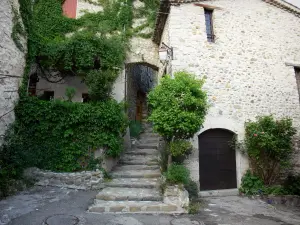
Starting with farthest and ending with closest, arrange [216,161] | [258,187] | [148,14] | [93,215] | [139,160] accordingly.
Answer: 1. [148,14]
2. [139,160]
3. [216,161]
4. [258,187]
5. [93,215]

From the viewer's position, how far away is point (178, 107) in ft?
17.7

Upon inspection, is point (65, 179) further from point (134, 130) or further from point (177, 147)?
point (134, 130)

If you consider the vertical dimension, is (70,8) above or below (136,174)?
above

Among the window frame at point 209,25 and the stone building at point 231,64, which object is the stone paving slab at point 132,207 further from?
the window frame at point 209,25

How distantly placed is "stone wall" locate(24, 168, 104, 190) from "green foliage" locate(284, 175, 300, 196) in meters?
6.33

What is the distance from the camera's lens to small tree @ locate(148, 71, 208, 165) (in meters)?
5.36

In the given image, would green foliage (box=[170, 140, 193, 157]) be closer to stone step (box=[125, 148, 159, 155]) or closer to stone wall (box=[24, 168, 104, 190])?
stone wall (box=[24, 168, 104, 190])

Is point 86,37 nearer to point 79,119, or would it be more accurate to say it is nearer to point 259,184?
point 79,119

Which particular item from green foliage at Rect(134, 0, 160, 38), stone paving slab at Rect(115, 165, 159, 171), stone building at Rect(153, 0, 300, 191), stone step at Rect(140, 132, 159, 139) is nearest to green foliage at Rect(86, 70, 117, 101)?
stone building at Rect(153, 0, 300, 191)

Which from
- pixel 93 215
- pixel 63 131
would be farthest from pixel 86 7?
pixel 93 215

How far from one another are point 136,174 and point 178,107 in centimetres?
287

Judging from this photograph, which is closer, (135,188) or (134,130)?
(135,188)

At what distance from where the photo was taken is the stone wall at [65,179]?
20.6ft

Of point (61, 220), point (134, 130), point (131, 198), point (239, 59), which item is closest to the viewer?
point (61, 220)
